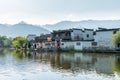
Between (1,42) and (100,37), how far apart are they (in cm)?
9690

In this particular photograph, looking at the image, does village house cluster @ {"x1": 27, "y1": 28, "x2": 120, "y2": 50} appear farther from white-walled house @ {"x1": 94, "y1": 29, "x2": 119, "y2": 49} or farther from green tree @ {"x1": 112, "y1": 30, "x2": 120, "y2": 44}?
green tree @ {"x1": 112, "y1": 30, "x2": 120, "y2": 44}

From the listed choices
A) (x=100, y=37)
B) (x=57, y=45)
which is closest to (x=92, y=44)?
(x=100, y=37)

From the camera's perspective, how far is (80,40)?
6700cm

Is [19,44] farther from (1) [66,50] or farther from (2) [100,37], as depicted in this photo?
(2) [100,37]

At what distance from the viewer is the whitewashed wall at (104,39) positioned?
5959 centimetres

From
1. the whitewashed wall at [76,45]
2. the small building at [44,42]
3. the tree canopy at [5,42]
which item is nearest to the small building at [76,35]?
the whitewashed wall at [76,45]

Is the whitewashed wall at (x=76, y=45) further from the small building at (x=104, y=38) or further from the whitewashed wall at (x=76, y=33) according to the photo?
the whitewashed wall at (x=76, y=33)

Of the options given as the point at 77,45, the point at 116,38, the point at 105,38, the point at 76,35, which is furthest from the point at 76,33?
the point at 116,38

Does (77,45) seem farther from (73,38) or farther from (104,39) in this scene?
(104,39)

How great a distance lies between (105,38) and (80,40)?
→ 775 centimetres

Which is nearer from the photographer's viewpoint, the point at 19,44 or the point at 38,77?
the point at 38,77

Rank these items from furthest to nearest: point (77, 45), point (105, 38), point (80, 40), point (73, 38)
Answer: point (73, 38) → point (77, 45) → point (80, 40) → point (105, 38)

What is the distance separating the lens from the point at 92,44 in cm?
6450

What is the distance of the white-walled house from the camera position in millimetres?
59194
